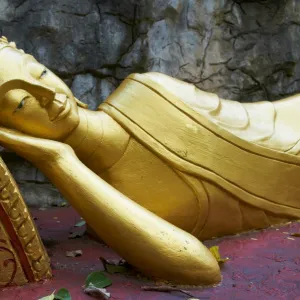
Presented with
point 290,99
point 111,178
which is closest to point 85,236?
point 111,178

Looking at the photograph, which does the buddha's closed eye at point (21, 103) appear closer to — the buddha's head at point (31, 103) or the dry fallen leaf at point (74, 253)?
the buddha's head at point (31, 103)

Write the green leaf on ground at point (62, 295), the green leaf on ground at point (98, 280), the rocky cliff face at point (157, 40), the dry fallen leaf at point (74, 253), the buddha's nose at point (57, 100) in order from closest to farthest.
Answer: the green leaf on ground at point (62, 295) → the green leaf on ground at point (98, 280) → the buddha's nose at point (57, 100) → the dry fallen leaf at point (74, 253) → the rocky cliff face at point (157, 40)

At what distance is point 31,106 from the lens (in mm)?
1554

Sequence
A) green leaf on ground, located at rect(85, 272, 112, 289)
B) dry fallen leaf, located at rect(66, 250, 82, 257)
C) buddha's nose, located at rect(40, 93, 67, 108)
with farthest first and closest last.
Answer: dry fallen leaf, located at rect(66, 250, 82, 257)
buddha's nose, located at rect(40, 93, 67, 108)
green leaf on ground, located at rect(85, 272, 112, 289)

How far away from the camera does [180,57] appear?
2.84m

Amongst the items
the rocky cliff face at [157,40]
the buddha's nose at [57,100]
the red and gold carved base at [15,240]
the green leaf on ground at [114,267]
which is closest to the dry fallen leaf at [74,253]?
the green leaf on ground at [114,267]

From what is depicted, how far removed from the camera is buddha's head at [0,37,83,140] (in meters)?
1.52

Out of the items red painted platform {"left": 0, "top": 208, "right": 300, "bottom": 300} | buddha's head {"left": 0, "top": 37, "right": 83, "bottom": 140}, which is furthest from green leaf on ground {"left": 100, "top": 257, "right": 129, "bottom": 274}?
buddha's head {"left": 0, "top": 37, "right": 83, "bottom": 140}

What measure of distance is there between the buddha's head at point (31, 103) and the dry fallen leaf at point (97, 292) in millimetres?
541

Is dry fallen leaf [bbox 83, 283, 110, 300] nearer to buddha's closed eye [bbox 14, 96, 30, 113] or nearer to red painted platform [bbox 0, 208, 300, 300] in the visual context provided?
red painted platform [bbox 0, 208, 300, 300]

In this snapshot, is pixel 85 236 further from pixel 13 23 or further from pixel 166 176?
pixel 13 23

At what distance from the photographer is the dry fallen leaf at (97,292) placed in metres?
1.35

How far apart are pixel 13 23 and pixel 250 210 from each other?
1854mm

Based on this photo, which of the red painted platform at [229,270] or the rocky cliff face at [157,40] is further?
the rocky cliff face at [157,40]
